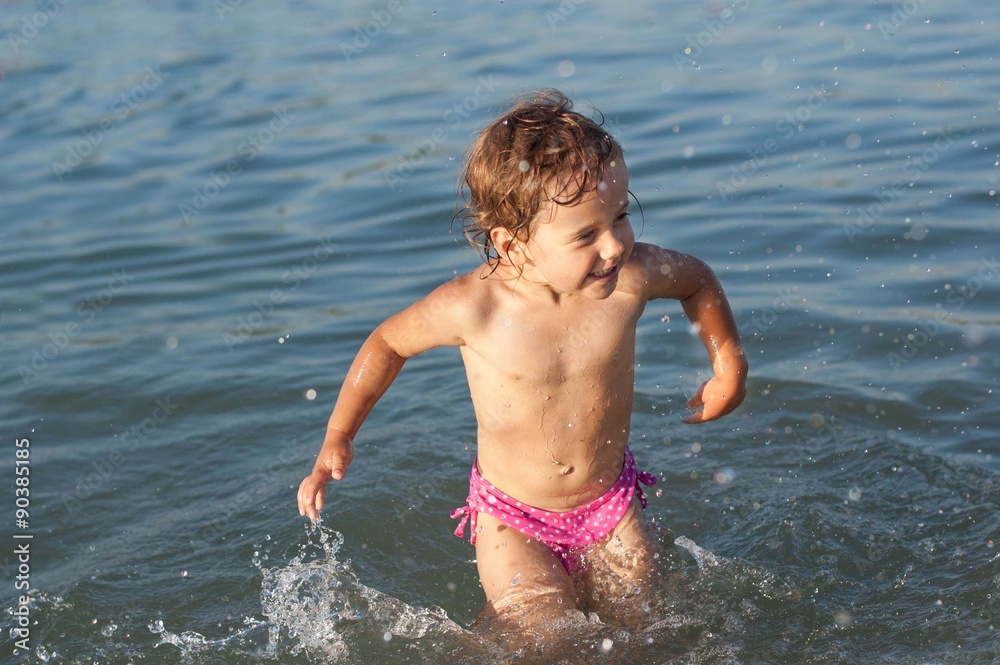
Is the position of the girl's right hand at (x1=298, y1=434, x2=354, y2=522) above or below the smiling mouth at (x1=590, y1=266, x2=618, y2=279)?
below

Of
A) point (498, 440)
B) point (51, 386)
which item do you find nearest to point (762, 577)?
point (498, 440)

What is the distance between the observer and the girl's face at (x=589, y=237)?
351cm

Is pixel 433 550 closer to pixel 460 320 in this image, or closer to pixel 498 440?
pixel 498 440

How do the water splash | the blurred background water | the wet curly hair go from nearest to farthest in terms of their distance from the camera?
the wet curly hair < the water splash < the blurred background water

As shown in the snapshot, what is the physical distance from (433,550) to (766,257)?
311 centimetres

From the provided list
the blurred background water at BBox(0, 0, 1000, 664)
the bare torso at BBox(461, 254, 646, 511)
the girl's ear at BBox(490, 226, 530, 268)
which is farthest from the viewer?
the blurred background water at BBox(0, 0, 1000, 664)

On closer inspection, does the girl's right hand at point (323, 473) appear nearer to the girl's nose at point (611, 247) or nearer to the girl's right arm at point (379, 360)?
the girl's right arm at point (379, 360)

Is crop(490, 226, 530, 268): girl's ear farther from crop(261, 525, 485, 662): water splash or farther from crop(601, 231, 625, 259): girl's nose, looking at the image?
crop(261, 525, 485, 662): water splash

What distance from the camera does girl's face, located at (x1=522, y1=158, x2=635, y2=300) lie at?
3.51m

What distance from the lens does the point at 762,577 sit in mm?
4148

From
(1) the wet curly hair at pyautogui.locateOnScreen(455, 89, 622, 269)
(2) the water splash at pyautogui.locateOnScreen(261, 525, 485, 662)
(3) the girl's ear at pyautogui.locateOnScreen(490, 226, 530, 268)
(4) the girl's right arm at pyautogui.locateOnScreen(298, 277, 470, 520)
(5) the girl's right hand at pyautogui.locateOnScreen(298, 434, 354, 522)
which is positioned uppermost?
(1) the wet curly hair at pyautogui.locateOnScreen(455, 89, 622, 269)

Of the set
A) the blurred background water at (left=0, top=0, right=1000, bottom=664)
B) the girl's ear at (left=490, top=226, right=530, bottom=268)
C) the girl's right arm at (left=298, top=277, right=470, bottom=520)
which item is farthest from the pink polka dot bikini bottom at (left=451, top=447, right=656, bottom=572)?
the girl's ear at (left=490, top=226, right=530, bottom=268)

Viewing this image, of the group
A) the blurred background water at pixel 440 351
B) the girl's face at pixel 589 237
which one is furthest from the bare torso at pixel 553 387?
the blurred background water at pixel 440 351

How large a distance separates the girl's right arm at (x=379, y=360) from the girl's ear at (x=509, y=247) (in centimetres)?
18
